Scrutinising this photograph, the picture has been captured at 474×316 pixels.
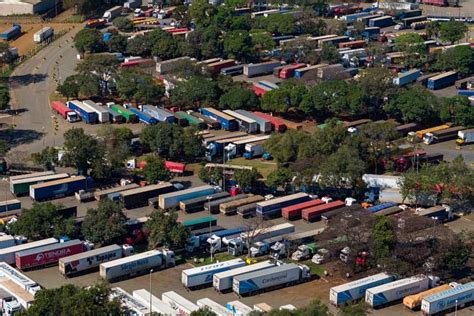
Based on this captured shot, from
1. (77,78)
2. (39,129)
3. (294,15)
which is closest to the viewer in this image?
(39,129)

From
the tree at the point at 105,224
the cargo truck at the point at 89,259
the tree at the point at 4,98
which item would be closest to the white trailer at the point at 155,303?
the cargo truck at the point at 89,259

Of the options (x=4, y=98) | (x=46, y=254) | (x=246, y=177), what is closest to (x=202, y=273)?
(x=46, y=254)

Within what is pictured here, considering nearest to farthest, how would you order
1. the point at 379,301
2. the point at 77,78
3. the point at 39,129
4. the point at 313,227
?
the point at 379,301, the point at 313,227, the point at 39,129, the point at 77,78

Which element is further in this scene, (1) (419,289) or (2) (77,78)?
(2) (77,78)

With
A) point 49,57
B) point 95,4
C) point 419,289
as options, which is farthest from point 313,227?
point 95,4

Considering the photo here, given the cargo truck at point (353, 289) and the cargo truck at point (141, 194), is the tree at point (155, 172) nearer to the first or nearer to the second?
the cargo truck at point (141, 194)

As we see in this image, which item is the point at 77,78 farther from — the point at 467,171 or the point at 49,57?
the point at 467,171

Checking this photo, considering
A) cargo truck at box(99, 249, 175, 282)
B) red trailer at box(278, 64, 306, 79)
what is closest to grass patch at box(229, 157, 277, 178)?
cargo truck at box(99, 249, 175, 282)

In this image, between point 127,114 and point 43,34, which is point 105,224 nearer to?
point 127,114
